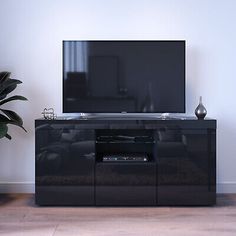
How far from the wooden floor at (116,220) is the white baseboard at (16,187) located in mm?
282

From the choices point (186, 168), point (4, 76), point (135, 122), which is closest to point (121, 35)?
point (135, 122)

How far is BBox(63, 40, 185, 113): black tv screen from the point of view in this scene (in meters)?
3.17

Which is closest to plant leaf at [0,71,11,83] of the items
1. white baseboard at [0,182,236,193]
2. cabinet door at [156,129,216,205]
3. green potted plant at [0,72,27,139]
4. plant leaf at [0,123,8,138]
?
green potted plant at [0,72,27,139]

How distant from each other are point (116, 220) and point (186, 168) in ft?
2.55

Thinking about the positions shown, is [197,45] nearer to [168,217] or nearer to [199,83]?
[199,83]

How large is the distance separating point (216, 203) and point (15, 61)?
2.39 metres

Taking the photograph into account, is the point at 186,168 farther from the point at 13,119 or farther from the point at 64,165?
the point at 13,119

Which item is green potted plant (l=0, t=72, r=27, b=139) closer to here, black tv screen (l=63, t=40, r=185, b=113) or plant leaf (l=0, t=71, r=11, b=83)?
plant leaf (l=0, t=71, r=11, b=83)

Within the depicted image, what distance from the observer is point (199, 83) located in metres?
3.39

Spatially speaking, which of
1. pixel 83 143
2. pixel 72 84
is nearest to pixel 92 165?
pixel 83 143

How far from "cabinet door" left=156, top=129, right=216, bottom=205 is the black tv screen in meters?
0.35

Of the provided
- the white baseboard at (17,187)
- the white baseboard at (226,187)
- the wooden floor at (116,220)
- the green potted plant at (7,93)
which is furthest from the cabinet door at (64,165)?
the white baseboard at (226,187)

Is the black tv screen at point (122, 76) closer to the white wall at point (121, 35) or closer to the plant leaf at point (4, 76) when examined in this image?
the white wall at point (121, 35)

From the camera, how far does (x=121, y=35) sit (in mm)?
3383
